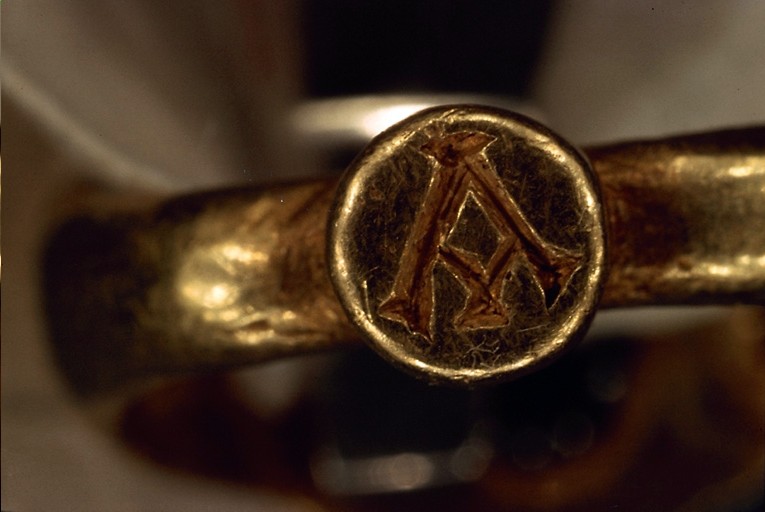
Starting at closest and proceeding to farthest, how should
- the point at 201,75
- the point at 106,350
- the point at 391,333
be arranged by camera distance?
the point at 391,333
the point at 106,350
the point at 201,75

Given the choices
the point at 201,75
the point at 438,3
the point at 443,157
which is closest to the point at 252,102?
the point at 201,75

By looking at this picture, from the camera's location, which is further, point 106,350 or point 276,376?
point 276,376

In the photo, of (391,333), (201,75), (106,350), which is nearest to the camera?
(391,333)

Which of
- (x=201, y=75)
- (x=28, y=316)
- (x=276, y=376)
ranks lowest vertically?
(x=276, y=376)

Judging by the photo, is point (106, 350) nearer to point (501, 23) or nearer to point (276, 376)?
point (276, 376)
